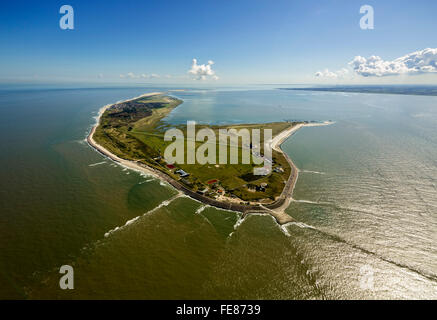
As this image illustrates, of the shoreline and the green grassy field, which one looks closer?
the shoreline

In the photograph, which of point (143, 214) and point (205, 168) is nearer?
point (143, 214)

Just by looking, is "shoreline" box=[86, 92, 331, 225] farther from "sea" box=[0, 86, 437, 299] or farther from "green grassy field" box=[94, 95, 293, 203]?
"sea" box=[0, 86, 437, 299]

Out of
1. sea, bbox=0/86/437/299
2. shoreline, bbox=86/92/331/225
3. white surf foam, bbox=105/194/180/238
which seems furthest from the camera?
shoreline, bbox=86/92/331/225

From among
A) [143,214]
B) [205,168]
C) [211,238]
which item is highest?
[205,168]

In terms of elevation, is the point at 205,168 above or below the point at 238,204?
above

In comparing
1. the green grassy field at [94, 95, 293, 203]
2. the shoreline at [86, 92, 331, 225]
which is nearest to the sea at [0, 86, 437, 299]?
the shoreline at [86, 92, 331, 225]

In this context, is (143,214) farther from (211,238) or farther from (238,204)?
(238,204)

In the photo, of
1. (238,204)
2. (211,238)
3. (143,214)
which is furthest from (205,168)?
(211,238)

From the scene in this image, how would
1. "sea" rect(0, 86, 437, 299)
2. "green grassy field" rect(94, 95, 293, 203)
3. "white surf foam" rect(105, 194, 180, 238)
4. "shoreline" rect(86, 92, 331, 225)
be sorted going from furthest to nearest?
"green grassy field" rect(94, 95, 293, 203) < "shoreline" rect(86, 92, 331, 225) < "white surf foam" rect(105, 194, 180, 238) < "sea" rect(0, 86, 437, 299)
